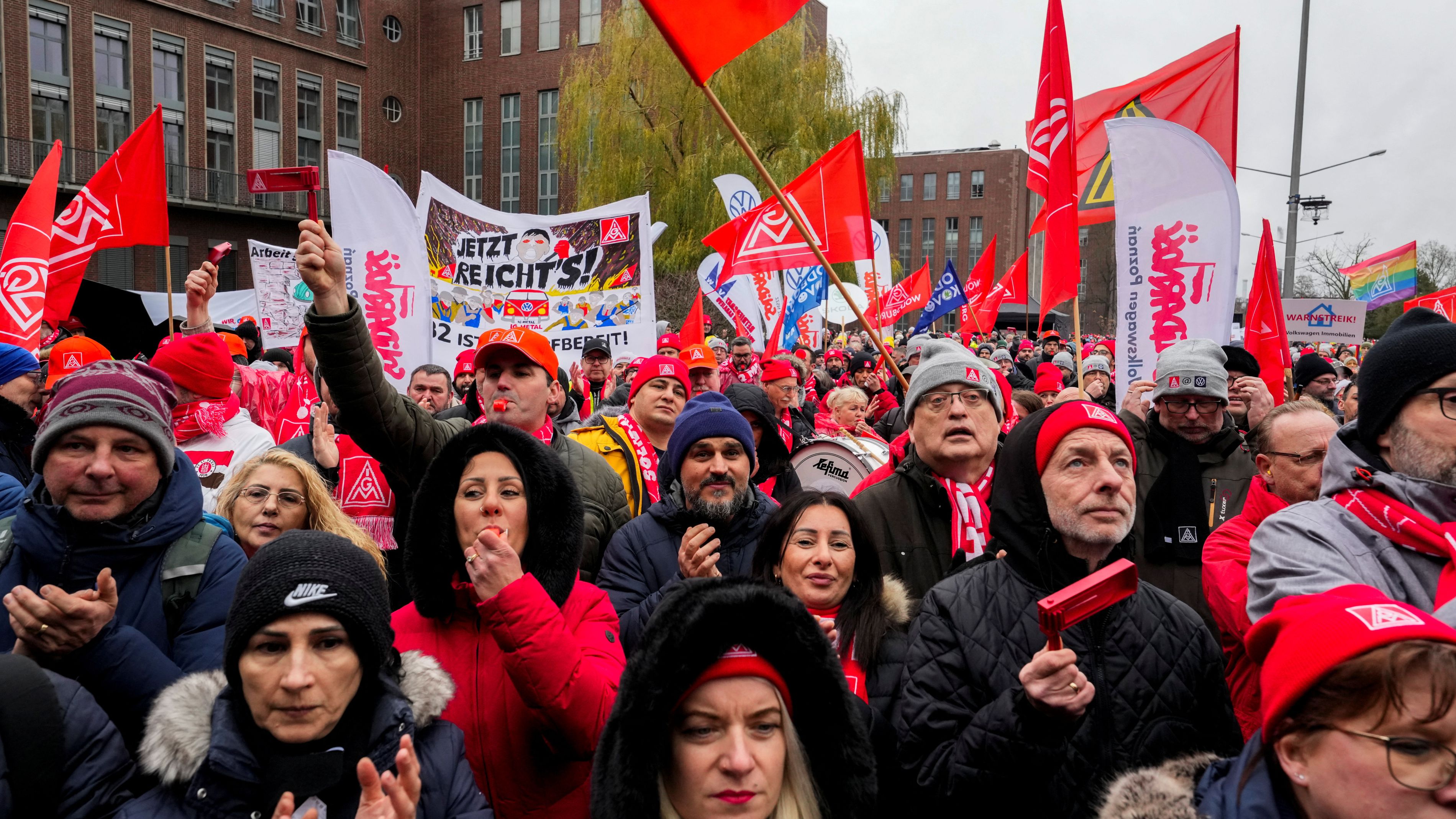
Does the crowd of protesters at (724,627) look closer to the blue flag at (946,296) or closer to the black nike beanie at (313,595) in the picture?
the black nike beanie at (313,595)

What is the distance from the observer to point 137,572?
2.48 meters

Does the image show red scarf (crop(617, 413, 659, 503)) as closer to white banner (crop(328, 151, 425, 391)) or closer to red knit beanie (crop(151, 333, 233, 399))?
white banner (crop(328, 151, 425, 391))

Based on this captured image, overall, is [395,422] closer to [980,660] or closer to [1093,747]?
[980,660]

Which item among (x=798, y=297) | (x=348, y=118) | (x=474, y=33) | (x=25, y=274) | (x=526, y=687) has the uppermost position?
(x=474, y=33)

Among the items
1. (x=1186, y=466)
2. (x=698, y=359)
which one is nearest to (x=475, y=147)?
(x=698, y=359)

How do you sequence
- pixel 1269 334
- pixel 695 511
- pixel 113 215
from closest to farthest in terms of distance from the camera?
pixel 695 511 < pixel 1269 334 < pixel 113 215

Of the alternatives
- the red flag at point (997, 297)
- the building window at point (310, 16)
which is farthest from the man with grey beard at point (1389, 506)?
the building window at point (310, 16)

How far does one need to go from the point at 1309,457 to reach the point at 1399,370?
3.03 feet

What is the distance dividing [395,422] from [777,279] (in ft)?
32.2

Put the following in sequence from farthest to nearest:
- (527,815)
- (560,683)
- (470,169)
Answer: (470,169)
(527,815)
(560,683)

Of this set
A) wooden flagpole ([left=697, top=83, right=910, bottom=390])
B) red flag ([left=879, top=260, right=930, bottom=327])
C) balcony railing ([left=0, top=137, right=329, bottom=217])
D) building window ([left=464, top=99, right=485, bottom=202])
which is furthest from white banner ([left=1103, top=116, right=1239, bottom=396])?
building window ([left=464, top=99, right=485, bottom=202])

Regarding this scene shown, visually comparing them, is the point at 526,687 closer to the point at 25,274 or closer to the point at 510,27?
the point at 25,274

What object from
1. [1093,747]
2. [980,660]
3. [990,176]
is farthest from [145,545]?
[990,176]

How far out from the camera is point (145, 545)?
246 cm
